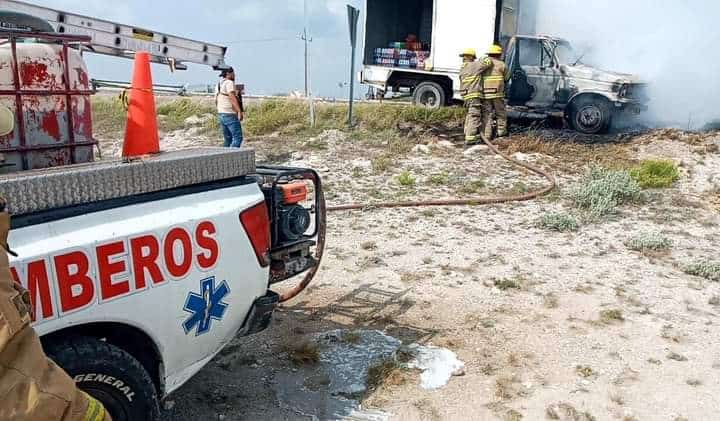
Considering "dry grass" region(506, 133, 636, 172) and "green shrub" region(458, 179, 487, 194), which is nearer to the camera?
"green shrub" region(458, 179, 487, 194)

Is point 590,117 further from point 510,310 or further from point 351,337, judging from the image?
point 351,337

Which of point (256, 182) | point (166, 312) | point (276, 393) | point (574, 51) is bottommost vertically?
point (276, 393)

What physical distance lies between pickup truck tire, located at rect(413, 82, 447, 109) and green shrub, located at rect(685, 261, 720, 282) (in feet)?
32.2

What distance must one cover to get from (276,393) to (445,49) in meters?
12.5

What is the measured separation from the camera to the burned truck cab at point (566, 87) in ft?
42.2

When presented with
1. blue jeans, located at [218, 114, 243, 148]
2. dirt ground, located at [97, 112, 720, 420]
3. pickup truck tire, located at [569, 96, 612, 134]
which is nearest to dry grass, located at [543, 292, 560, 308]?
dirt ground, located at [97, 112, 720, 420]

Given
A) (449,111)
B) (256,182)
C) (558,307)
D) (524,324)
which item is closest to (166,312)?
(256,182)

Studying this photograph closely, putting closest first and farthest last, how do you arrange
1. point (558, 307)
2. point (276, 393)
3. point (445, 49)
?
point (276, 393) → point (558, 307) → point (445, 49)

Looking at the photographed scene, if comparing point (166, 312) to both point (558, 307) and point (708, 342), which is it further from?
point (708, 342)

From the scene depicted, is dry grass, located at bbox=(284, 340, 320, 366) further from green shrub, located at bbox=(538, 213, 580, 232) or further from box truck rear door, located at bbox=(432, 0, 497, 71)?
box truck rear door, located at bbox=(432, 0, 497, 71)

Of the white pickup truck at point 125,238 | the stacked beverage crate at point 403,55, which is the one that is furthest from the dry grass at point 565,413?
the stacked beverage crate at point 403,55

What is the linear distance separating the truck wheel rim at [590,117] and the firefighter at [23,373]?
12706mm

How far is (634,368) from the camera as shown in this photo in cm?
399

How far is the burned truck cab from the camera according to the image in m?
12.9
